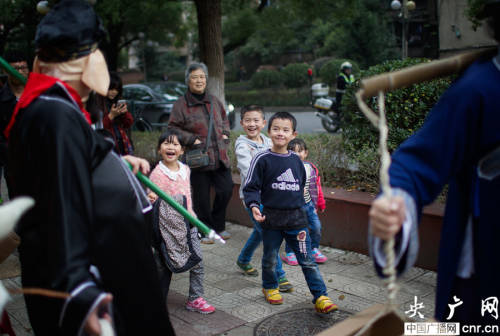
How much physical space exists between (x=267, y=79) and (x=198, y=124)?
2787cm

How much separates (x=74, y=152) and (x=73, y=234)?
288mm

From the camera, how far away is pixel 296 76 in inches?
1245

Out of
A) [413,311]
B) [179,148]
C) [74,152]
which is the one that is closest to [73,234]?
[74,152]

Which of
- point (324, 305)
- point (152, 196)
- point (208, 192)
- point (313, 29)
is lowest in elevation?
point (324, 305)

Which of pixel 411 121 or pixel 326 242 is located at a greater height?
pixel 411 121

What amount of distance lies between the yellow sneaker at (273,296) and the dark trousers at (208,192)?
1895mm

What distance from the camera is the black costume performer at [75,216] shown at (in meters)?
1.76

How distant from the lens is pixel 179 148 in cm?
426

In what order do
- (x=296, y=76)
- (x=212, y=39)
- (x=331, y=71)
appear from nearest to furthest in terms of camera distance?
(x=212, y=39), (x=331, y=71), (x=296, y=76)

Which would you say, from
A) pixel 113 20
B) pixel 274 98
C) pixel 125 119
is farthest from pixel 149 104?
pixel 274 98

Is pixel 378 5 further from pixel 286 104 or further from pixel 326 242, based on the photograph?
pixel 326 242

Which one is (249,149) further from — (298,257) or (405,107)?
(405,107)

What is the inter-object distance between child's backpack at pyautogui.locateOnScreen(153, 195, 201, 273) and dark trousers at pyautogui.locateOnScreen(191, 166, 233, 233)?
77.9 inches

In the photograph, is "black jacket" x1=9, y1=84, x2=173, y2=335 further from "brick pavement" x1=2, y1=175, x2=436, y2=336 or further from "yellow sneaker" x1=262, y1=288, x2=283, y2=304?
"yellow sneaker" x1=262, y1=288, x2=283, y2=304
